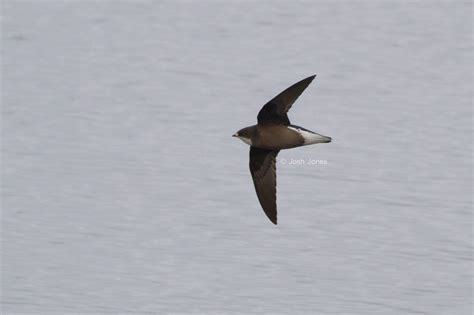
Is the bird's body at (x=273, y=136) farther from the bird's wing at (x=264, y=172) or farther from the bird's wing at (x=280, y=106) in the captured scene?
the bird's wing at (x=264, y=172)

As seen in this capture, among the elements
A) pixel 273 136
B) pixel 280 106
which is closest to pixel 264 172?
pixel 273 136

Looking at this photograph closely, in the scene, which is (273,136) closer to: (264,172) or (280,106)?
(280,106)

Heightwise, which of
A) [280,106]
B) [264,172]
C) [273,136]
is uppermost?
[280,106]

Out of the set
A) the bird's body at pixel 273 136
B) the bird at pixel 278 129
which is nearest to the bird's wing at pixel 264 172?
the bird at pixel 278 129

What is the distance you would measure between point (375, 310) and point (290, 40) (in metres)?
6.73

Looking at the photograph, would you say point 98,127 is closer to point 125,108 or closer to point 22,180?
point 125,108

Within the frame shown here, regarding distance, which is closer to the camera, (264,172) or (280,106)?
(280,106)

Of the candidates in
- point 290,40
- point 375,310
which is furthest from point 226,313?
point 290,40

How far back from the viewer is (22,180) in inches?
450

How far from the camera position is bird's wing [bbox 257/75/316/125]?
7816 mm

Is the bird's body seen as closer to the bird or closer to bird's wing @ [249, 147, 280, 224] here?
the bird

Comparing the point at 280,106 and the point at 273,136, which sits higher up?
the point at 280,106

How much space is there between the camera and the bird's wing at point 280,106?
7816mm

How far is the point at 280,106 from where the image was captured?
7863 mm
